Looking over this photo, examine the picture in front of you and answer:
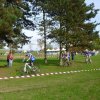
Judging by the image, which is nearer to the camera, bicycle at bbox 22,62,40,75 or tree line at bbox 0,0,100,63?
bicycle at bbox 22,62,40,75

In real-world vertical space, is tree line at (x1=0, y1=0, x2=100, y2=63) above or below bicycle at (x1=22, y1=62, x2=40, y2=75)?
above

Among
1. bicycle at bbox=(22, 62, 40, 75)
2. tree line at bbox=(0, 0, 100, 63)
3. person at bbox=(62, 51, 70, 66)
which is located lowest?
bicycle at bbox=(22, 62, 40, 75)

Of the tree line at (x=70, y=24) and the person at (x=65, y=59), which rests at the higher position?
the tree line at (x=70, y=24)

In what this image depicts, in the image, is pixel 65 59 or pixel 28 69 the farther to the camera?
pixel 65 59

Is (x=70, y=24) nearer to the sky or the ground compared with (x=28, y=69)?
nearer to the sky

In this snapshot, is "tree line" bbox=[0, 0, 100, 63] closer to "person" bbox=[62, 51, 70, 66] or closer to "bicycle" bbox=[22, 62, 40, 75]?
"person" bbox=[62, 51, 70, 66]

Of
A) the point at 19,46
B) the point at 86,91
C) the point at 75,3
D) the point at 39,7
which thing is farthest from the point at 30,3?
the point at 86,91

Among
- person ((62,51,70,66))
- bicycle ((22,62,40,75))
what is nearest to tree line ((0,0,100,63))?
person ((62,51,70,66))

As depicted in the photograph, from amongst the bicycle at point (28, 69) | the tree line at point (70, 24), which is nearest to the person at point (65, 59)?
the tree line at point (70, 24)

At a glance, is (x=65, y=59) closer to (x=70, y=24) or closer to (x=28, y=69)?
(x=70, y=24)

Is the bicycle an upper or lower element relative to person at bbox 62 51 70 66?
lower

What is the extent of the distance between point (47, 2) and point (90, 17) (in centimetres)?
561

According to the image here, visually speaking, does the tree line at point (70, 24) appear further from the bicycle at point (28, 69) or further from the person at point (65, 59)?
the bicycle at point (28, 69)

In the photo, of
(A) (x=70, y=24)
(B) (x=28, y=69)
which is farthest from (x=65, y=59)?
(B) (x=28, y=69)
